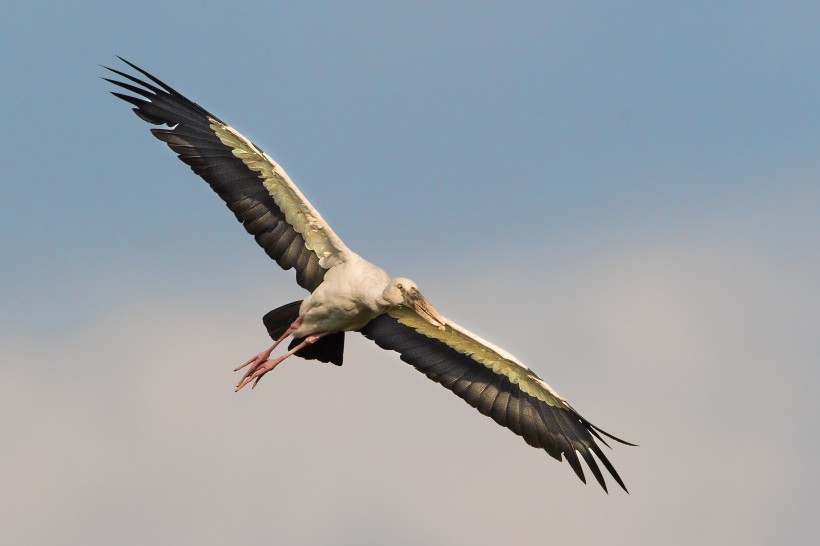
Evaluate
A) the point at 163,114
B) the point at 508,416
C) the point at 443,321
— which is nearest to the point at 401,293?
the point at 443,321

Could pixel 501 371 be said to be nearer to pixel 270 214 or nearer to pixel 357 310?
pixel 357 310

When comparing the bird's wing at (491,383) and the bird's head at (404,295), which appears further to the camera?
the bird's wing at (491,383)

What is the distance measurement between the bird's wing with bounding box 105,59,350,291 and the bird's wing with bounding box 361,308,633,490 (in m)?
1.55

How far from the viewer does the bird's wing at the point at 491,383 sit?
26578 mm

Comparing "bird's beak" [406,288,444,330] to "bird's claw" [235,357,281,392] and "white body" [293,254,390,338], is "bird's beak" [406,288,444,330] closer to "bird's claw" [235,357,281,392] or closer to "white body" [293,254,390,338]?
"white body" [293,254,390,338]

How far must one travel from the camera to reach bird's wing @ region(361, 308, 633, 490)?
26.6 metres

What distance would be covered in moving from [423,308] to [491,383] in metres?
1.83

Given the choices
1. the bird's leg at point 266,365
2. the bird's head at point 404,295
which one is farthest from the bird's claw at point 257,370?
the bird's head at point 404,295

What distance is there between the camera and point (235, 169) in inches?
1030

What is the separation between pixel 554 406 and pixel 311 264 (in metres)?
4.19

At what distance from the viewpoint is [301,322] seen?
2650cm

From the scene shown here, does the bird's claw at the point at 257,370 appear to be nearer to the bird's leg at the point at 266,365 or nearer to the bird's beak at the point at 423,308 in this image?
the bird's leg at the point at 266,365

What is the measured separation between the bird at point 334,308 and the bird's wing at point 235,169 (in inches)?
0.6

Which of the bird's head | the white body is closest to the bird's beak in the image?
the bird's head
